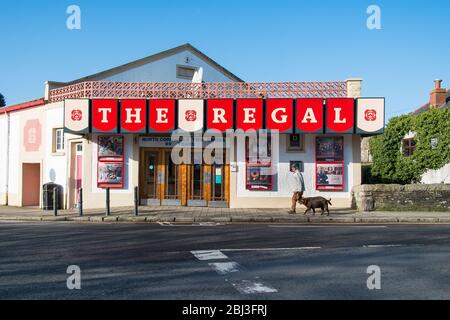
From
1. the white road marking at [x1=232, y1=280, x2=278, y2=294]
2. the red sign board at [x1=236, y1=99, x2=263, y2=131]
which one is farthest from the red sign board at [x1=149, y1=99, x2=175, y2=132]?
the white road marking at [x1=232, y1=280, x2=278, y2=294]

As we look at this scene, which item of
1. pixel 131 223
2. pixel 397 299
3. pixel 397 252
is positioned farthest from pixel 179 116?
pixel 397 299

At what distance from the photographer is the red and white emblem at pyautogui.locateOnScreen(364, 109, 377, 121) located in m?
17.2

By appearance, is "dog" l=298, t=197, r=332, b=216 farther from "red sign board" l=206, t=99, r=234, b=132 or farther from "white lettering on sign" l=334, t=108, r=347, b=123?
"red sign board" l=206, t=99, r=234, b=132

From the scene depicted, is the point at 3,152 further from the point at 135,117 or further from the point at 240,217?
the point at 240,217

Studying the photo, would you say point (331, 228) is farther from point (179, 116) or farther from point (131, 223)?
point (179, 116)

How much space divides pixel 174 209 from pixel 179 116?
3.67 m

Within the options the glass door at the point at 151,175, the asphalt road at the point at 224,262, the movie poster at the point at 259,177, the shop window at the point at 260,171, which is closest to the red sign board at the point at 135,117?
A: the glass door at the point at 151,175

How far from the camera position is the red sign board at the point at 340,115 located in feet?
56.7

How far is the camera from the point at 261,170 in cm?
1816

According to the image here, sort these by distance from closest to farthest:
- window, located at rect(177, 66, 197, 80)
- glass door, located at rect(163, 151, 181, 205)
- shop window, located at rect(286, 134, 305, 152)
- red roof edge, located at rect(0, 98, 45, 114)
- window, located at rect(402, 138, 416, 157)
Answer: shop window, located at rect(286, 134, 305, 152)
glass door, located at rect(163, 151, 181, 205)
red roof edge, located at rect(0, 98, 45, 114)
window, located at rect(177, 66, 197, 80)
window, located at rect(402, 138, 416, 157)

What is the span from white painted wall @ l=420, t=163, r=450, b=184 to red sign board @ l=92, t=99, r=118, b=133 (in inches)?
724

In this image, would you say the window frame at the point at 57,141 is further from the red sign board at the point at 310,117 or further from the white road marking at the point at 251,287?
the white road marking at the point at 251,287

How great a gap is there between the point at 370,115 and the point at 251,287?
12857 mm

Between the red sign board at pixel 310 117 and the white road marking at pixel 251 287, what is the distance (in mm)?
11728
